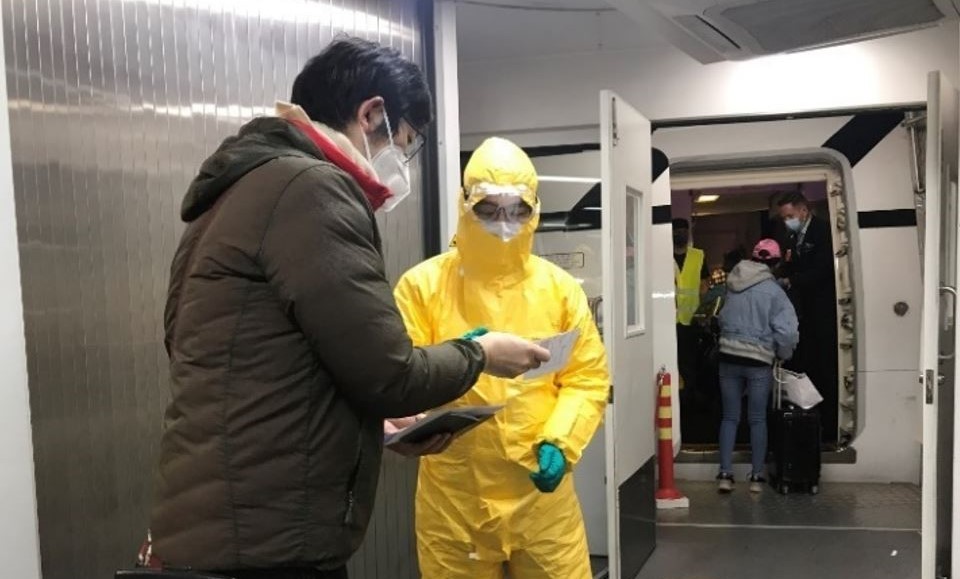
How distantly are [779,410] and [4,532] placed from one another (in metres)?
4.49

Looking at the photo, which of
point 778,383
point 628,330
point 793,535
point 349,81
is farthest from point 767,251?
point 349,81

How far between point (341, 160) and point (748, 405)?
4429mm

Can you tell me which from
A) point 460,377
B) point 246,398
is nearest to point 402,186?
point 460,377

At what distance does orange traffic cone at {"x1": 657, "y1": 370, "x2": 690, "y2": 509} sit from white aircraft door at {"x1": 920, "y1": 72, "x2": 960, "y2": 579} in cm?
144

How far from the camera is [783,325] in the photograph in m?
4.96

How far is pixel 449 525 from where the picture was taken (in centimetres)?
213

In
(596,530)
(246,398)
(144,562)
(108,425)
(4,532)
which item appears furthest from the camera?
(596,530)

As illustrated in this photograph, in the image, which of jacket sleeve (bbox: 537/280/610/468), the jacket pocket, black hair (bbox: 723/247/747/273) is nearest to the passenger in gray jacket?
black hair (bbox: 723/247/747/273)

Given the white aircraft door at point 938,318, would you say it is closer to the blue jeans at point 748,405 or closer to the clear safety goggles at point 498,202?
the clear safety goggles at point 498,202

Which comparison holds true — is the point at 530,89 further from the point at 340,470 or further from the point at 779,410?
the point at 340,470

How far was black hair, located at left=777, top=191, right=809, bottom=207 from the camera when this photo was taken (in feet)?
18.5

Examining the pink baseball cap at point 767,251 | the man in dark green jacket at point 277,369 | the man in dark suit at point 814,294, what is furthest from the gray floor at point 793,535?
the man in dark green jacket at point 277,369

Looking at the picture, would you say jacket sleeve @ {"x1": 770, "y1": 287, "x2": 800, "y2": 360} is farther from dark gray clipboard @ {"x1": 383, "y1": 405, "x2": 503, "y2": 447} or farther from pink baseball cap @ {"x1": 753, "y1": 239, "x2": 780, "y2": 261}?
dark gray clipboard @ {"x1": 383, "y1": 405, "x2": 503, "y2": 447}

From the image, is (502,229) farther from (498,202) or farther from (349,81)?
(349,81)
